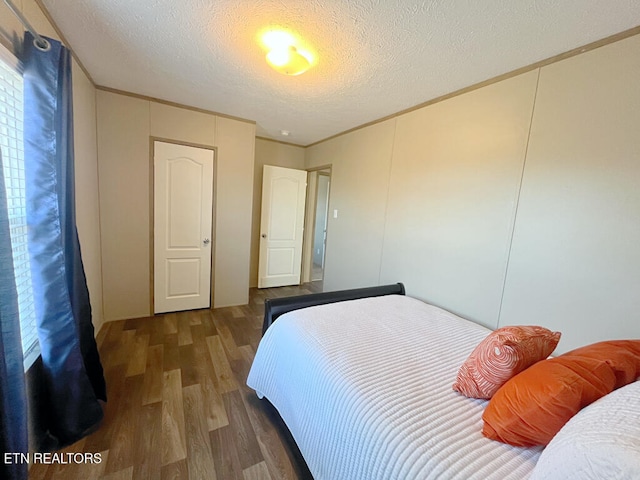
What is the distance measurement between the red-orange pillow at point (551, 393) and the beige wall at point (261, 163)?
3627mm

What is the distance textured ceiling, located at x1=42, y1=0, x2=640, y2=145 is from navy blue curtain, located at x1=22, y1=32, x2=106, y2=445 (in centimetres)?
51

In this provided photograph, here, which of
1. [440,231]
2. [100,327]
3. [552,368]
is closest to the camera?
[552,368]

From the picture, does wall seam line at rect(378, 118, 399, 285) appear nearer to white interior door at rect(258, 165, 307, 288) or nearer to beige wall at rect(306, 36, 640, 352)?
beige wall at rect(306, 36, 640, 352)

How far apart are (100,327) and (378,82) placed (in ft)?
11.5

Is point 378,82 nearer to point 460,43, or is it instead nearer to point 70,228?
point 460,43

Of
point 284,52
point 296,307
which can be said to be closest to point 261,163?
point 284,52

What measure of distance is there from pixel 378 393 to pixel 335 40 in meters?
1.99

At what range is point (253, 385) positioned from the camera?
1.80m

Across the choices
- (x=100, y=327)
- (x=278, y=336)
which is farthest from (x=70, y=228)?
(x=100, y=327)

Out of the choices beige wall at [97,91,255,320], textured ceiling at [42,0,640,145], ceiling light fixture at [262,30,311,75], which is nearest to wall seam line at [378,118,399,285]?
textured ceiling at [42,0,640,145]

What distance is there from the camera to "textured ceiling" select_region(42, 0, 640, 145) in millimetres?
1354

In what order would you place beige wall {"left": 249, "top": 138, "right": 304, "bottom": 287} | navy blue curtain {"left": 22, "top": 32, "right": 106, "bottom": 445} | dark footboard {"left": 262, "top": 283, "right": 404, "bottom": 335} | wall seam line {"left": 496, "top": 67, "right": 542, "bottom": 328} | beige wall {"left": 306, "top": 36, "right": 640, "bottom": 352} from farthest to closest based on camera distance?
1. beige wall {"left": 249, "top": 138, "right": 304, "bottom": 287}
2. dark footboard {"left": 262, "top": 283, "right": 404, "bottom": 335}
3. wall seam line {"left": 496, "top": 67, "right": 542, "bottom": 328}
4. beige wall {"left": 306, "top": 36, "right": 640, "bottom": 352}
5. navy blue curtain {"left": 22, "top": 32, "right": 106, "bottom": 445}

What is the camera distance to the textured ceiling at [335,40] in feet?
4.44

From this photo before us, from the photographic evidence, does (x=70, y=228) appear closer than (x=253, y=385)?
Yes
